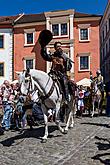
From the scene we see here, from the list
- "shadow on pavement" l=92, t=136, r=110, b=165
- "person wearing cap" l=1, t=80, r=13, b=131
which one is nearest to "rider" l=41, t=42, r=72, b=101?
"shadow on pavement" l=92, t=136, r=110, b=165

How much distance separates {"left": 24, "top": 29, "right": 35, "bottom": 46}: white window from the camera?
43.7 m

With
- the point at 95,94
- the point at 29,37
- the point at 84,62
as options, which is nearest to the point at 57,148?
the point at 95,94

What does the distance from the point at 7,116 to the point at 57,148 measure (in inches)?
175

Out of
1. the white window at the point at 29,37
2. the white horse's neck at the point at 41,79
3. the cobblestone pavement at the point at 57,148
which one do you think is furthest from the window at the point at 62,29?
the white horse's neck at the point at 41,79

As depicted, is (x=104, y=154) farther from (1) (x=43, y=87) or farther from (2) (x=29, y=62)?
(2) (x=29, y=62)

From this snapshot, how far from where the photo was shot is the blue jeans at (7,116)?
13.2 meters

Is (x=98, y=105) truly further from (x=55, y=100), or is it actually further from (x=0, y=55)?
(x=0, y=55)

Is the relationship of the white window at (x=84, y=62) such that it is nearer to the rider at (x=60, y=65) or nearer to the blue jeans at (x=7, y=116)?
the blue jeans at (x=7, y=116)

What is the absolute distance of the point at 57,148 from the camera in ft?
30.3

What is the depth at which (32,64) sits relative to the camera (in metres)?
44.1

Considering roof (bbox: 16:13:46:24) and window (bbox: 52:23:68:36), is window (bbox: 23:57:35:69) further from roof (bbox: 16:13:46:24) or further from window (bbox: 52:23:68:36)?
window (bbox: 52:23:68:36)

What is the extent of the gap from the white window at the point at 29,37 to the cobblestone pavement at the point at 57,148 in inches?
1275

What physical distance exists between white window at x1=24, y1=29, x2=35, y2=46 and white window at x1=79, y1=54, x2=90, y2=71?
21.7 ft

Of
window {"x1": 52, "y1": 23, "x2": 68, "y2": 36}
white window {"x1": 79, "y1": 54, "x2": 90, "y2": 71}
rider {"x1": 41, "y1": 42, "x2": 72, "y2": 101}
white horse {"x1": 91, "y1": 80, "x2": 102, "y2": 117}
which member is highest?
window {"x1": 52, "y1": 23, "x2": 68, "y2": 36}
